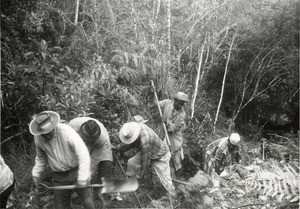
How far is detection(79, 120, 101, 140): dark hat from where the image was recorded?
4230 mm

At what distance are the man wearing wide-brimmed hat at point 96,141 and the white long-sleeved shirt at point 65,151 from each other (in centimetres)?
66

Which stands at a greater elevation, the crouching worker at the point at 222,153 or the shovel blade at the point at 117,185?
the shovel blade at the point at 117,185

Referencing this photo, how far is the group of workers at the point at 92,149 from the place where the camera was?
Answer: 3.54m

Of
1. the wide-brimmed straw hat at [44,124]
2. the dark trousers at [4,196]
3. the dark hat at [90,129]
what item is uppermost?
the wide-brimmed straw hat at [44,124]

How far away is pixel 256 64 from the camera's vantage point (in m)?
11.5

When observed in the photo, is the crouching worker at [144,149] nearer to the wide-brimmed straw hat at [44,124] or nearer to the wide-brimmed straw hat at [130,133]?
the wide-brimmed straw hat at [130,133]

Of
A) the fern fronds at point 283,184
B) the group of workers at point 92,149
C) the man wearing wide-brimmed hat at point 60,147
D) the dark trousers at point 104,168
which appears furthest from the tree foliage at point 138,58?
the fern fronds at point 283,184

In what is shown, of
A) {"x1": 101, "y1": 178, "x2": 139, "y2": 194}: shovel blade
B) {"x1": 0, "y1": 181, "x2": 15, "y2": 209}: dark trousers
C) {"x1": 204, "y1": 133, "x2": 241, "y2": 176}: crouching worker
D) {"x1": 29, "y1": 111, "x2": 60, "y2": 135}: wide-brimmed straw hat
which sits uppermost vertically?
{"x1": 29, "y1": 111, "x2": 60, "y2": 135}: wide-brimmed straw hat

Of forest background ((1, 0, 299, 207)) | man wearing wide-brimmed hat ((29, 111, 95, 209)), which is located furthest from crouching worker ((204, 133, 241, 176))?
man wearing wide-brimmed hat ((29, 111, 95, 209))

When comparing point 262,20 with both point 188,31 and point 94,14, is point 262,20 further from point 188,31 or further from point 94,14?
point 94,14

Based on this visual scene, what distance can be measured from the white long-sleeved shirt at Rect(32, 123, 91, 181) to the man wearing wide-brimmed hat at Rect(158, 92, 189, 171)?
8.25 ft

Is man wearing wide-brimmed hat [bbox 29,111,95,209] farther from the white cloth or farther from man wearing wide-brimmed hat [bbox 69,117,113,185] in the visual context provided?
man wearing wide-brimmed hat [bbox 69,117,113,185]

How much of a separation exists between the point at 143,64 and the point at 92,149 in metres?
3.50

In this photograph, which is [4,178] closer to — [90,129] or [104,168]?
[90,129]
